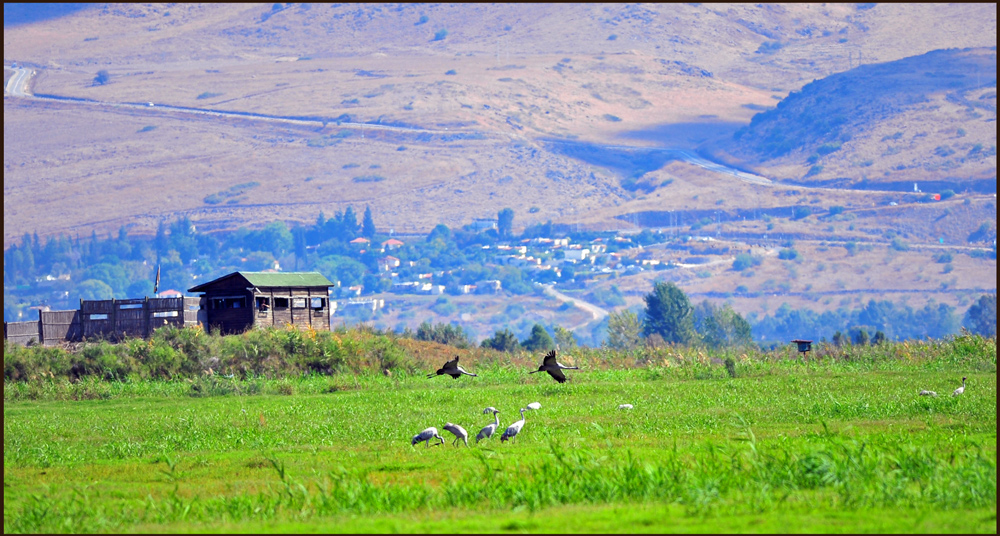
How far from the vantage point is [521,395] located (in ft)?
112

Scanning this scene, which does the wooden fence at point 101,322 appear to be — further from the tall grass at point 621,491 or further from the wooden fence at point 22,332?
the tall grass at point 621,491

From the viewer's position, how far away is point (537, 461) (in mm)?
19344

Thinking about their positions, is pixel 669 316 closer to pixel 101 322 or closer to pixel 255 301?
pixel 255 301

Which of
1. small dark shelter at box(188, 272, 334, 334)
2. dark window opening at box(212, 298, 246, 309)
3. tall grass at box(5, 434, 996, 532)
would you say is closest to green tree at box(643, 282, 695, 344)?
small dark shelter at box(188, 272, 334, 334)

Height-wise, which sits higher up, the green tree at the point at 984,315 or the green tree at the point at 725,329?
the green tree at the point at 725,329

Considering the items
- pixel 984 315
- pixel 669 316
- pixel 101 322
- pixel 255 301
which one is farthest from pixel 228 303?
pixel 984 315

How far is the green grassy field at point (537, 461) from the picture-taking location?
587 inches

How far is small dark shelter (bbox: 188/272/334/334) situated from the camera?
191 ft

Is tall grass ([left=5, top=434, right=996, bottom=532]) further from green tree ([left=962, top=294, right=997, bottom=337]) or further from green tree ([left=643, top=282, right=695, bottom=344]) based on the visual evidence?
green tree ([left=962, top=294, right=997, bottom=337])

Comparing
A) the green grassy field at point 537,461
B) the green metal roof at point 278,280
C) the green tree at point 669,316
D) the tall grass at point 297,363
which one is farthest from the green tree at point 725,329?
the green grassy field at point 537,461

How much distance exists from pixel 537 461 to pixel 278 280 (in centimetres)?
4240

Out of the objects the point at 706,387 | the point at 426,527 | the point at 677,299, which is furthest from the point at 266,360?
the point at 677,299

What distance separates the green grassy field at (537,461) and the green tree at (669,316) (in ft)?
319

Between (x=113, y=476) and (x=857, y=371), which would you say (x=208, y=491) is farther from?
(x=857, y=371)
